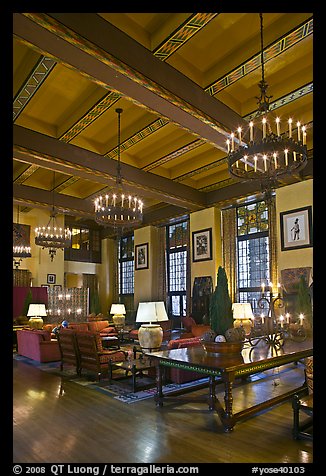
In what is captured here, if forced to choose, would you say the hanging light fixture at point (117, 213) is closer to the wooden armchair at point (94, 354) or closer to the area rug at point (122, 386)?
the wooden armchair at point (94, 354)

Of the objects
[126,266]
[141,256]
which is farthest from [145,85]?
[126,266]

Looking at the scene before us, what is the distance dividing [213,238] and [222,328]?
685 centimetres

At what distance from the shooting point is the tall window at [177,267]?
12.9m

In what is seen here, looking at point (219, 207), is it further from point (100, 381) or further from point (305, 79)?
point (100, 381)

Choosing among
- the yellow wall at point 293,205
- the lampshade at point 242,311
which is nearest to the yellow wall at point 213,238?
the yellow wall at point 293,205

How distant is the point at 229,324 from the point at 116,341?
16.5 ft

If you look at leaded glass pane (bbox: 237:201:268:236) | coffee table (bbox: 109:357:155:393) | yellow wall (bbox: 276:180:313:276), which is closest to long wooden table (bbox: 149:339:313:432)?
coffee table (bbox: 109:357:155:393)

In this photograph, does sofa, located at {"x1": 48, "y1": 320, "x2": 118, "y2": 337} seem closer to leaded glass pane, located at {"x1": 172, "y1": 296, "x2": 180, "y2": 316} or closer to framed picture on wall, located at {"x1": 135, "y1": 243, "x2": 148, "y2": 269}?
leaded glass pane, located at {"x1": 172, "y1": 296, "x2": 180, "y2": 316}

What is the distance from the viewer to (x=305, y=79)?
5.79 metres

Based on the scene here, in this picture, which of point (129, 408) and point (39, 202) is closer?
point (129, 408)

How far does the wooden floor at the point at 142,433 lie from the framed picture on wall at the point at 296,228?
4208mm

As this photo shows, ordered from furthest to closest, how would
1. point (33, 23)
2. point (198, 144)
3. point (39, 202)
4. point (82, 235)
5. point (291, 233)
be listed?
point (82, 235) < point (39, 202) < point (291, 233) < point (198, 144) < point (33, 23)
